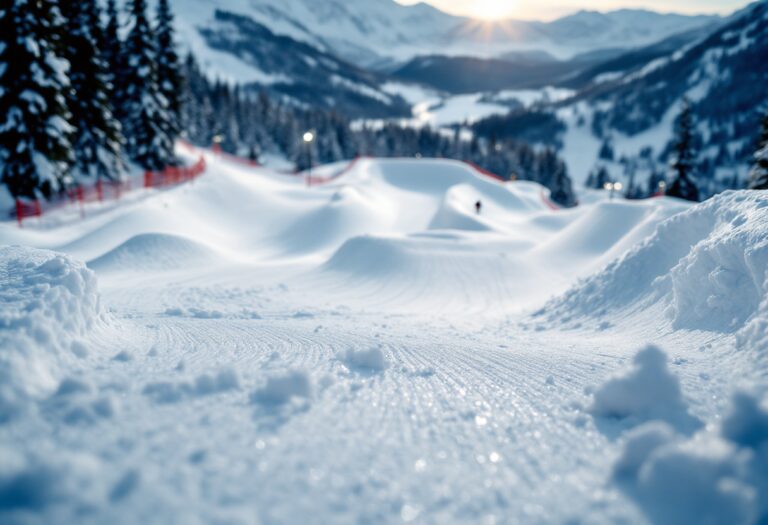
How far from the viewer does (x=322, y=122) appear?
249 feet

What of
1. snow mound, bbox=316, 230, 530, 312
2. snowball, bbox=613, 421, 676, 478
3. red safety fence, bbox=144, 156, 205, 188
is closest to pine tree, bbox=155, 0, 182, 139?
→ red safety fence, bbox=144, 156, 205, 188

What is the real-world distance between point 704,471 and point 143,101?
1267 inches

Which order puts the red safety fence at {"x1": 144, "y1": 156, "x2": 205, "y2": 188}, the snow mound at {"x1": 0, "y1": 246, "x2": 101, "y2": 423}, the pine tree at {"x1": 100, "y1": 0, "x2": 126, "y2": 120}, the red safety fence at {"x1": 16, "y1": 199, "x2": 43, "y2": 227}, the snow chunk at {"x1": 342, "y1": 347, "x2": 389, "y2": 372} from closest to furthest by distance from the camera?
the snow mound at {"x1": 0, "y1": 246, "x2": 101, "y2": 423} < the snow chunk at {"x1": 342, "y1": 347, "x2": 389, "y2": 372} < the red safety fence at {"x1": 16, "y1": 199, "x2": 43, "y2": 227} < the red safety fence at {"x1": 144, "y1": 156, "x2": 205, "y2": 188} < the pine tree at {"x1": 100, "y1": 0, "x2": 126, "y2": 120}

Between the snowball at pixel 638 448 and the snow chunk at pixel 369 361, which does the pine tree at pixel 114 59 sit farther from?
the snowball at pixel 638 448

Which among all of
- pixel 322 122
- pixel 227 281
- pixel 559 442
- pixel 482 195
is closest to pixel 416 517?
pixel 559 442

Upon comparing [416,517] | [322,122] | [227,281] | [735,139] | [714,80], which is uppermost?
[714,80]

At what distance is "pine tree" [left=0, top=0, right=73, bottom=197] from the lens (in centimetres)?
1664

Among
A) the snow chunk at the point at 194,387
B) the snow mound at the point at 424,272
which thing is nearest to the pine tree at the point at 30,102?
the snow mound at the point at 424,272

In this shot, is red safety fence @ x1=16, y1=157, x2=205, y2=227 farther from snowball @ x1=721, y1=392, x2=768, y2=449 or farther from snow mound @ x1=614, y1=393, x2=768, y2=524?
snowball @ x1=721, y1=392, x2=768, y2=449

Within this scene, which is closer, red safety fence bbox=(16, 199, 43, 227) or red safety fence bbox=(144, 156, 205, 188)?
red safety fence bbox=(16, 199, 43, 227)

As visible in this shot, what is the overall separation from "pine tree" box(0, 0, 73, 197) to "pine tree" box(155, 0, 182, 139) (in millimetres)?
11494

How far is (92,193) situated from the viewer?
20062 mm

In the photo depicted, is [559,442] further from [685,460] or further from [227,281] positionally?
[227,281]

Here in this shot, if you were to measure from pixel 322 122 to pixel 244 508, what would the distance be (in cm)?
7927
